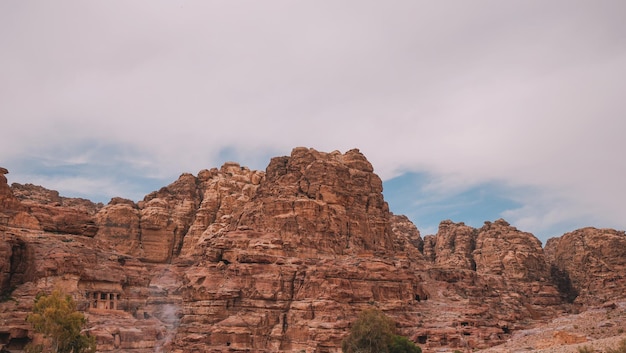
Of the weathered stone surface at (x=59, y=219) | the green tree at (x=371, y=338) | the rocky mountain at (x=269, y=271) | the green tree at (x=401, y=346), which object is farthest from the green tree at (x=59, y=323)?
the green tree at (x=401, y=346)

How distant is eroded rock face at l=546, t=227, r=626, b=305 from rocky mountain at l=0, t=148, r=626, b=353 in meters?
0.37

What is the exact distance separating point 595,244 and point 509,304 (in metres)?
33.2

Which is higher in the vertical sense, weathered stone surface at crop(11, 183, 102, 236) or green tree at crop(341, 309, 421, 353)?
weathered stone surface at crop(11, 183, 102, 236)

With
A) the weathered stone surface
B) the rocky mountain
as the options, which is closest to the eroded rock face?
the rocky mountain

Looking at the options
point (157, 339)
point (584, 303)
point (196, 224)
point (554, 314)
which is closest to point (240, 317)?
point (157, 339)

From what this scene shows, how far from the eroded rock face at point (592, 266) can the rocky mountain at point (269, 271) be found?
37 centimetres

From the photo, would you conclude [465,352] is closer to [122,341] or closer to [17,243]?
[122,341]

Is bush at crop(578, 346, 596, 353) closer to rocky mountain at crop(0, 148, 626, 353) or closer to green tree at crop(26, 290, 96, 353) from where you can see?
rocky mountain at crop(0, 148, 626, 353)

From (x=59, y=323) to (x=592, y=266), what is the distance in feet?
352

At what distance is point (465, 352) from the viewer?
71.8 m

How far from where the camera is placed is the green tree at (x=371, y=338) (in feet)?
214

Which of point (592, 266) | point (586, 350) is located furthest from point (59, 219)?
point (592, 266)

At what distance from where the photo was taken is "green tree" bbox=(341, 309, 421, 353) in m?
65.2

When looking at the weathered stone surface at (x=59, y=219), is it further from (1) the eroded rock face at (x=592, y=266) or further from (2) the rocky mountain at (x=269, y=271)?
(1) the eroded rock face at (x=592, y=266)
